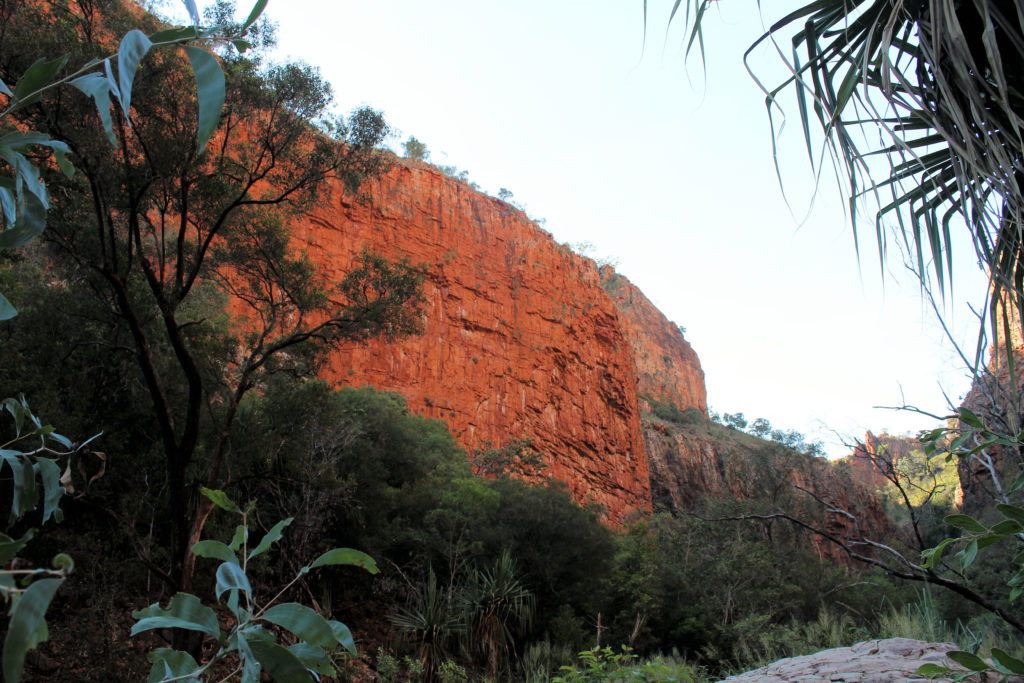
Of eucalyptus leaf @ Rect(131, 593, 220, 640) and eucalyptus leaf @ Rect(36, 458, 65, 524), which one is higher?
eucalyptus leaf @ Rect(36, 458, 65, 524)

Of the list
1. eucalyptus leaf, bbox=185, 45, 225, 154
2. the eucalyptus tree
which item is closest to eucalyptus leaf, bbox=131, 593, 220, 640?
eucalyptus leaf, bbox=185, 45, 225, 154

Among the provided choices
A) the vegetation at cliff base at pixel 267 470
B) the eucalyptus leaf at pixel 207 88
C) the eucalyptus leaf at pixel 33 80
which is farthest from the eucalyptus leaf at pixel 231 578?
the vegetation at cliff base at pixel 267 470

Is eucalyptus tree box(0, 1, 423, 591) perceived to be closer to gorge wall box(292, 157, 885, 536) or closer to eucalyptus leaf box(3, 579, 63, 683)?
eucalyptus leaf box(3, 579, 63, 683)

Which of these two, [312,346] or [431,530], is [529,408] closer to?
[431,530]

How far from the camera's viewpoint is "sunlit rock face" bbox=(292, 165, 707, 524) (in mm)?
30844

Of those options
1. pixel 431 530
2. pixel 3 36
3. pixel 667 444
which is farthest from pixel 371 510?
pixel 667 444

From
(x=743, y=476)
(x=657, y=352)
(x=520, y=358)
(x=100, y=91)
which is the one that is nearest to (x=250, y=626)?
(x=100, y=91)

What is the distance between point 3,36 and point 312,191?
190 inches

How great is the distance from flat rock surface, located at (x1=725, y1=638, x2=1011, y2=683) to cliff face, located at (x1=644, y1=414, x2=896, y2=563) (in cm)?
3381

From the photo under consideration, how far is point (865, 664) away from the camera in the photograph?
3.98 metres

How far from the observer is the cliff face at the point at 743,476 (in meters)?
39.3

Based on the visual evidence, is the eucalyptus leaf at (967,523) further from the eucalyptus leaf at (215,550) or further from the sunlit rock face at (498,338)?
the sunlit rock face at (498,338)

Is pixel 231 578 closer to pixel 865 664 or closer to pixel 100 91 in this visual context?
pixel 100 91

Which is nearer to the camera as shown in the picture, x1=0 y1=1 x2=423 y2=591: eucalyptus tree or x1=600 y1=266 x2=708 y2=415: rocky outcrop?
x1=0 y1=1 x2=423 y2=591: eucalyptus tree
